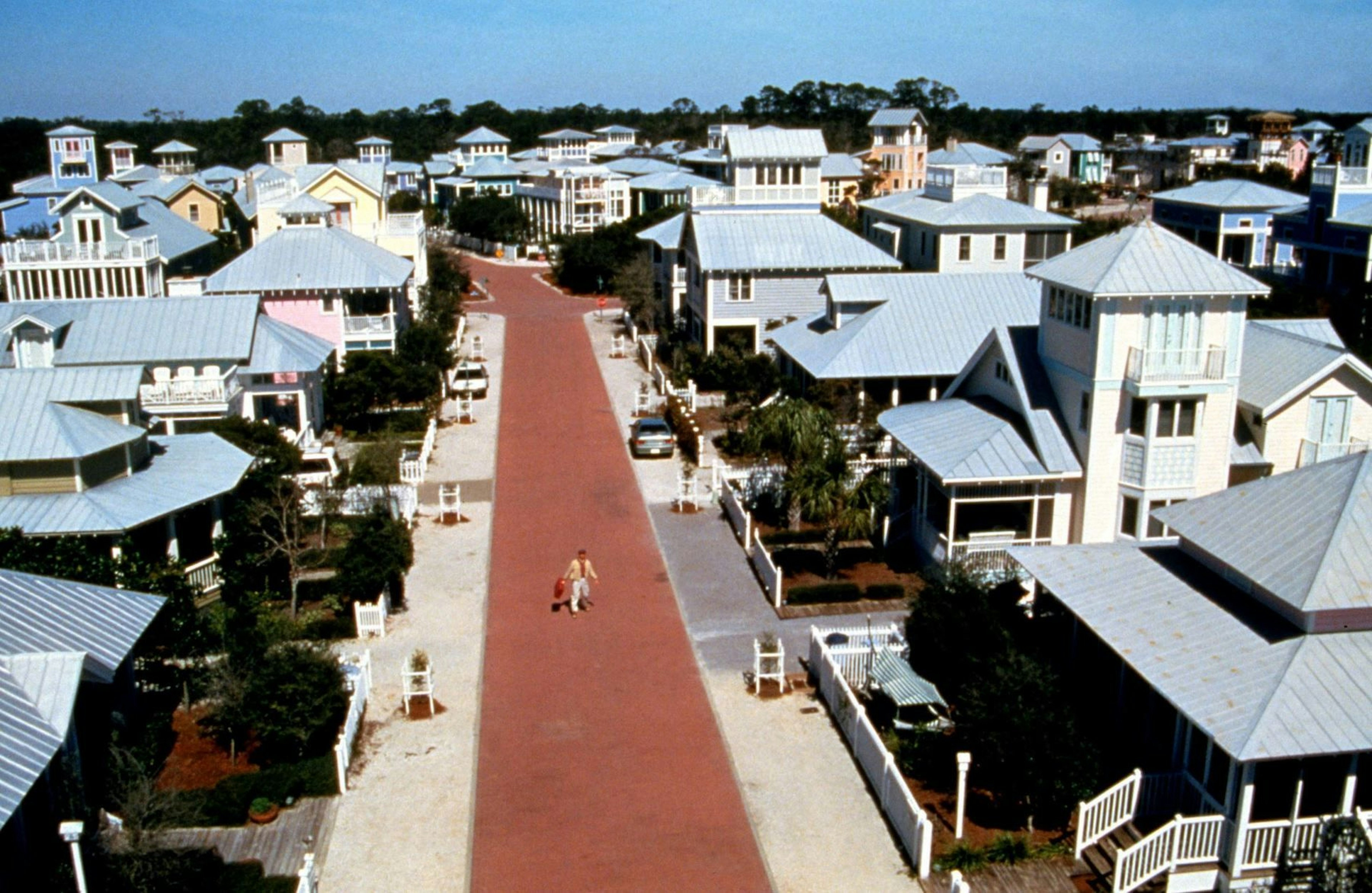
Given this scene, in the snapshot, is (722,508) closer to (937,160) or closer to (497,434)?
(497,434)

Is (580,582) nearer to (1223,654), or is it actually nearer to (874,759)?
(874,759)

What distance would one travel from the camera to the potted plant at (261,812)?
19031mm

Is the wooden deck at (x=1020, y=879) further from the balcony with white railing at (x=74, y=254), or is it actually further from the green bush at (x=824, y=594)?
the balcony with white railing at (x=74, y=254)

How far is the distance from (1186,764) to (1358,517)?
4.52 meters

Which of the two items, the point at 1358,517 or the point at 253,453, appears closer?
the point at 1358,517

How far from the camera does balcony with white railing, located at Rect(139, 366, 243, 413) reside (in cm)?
3562

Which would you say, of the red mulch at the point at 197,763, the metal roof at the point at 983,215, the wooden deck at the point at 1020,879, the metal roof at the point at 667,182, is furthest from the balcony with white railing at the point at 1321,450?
the metal roof at the point at 667,182

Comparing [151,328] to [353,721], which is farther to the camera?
[151,328]

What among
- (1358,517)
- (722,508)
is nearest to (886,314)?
(722,508)

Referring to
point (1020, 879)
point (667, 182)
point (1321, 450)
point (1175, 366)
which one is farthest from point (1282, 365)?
point (667, 182)

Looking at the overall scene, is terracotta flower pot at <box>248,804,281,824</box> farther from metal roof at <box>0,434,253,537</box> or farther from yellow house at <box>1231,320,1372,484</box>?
yellow house at <box>1231,320,1372,484</box>

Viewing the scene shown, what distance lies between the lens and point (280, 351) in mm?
38844

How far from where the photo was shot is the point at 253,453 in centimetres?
3114

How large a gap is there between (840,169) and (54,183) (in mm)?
60049
